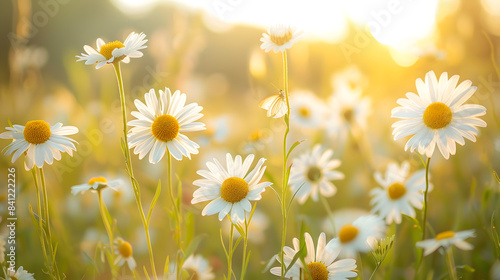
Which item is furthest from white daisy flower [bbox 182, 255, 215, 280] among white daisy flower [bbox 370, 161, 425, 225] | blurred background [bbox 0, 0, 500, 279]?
white daisy flower [bbox 370, 161, 425, 225]

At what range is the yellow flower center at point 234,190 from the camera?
54cm

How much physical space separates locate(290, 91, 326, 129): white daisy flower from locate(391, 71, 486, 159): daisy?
0.77 meters

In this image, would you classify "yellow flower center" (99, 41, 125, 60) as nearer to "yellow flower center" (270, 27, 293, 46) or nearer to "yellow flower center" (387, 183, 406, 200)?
"yellow flower center" (270, 27, 293, 46)

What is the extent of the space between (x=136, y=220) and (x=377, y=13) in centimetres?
83

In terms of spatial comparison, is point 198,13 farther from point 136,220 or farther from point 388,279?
point 388,279

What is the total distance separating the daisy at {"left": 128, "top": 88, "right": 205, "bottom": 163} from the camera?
56 centimetres

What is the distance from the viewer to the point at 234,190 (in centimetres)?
55

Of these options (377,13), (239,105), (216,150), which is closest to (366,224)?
(377,13)

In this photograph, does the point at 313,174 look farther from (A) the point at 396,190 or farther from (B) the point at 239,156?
(B) the point at 239,156

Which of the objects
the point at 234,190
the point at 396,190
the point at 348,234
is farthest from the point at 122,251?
the point at 396,190

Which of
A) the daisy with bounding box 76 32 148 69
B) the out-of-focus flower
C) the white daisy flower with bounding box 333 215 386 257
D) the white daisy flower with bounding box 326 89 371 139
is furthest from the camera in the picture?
the white daisy flower with bounding box 326 89 371 139

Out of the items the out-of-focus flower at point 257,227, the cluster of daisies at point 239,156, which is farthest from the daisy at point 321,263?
the out-of-focus flower at point 257,227

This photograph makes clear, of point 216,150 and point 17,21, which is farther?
point 216,150

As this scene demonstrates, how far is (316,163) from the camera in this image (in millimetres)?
917
